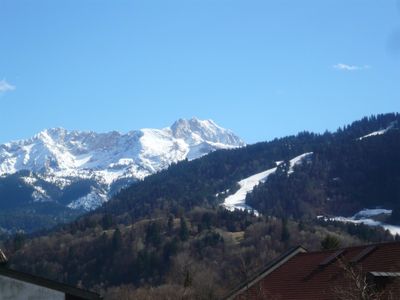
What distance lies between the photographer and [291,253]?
3866 centimetres

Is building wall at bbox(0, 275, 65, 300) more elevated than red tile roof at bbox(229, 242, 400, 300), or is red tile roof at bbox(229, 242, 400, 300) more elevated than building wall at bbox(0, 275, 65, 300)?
building wall at bbox(0, 275, 65, 300)

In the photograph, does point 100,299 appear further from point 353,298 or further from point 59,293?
point 353,298

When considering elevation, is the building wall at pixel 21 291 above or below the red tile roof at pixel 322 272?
above

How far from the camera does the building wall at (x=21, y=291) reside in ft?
84.2

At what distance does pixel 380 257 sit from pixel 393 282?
2.72m

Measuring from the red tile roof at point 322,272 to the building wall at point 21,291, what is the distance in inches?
331

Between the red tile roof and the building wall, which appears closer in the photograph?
the building wall

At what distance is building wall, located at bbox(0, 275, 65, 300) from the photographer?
25.7 metres

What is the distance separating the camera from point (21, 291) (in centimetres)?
2584

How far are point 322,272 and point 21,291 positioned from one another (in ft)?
46.9

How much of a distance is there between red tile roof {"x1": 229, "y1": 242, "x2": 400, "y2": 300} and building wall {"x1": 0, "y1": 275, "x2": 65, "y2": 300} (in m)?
8.39

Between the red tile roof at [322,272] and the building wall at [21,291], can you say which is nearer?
the building wall at [21,291]

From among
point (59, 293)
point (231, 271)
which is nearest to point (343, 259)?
point (59, 293)

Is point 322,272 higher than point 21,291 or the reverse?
the reverse
